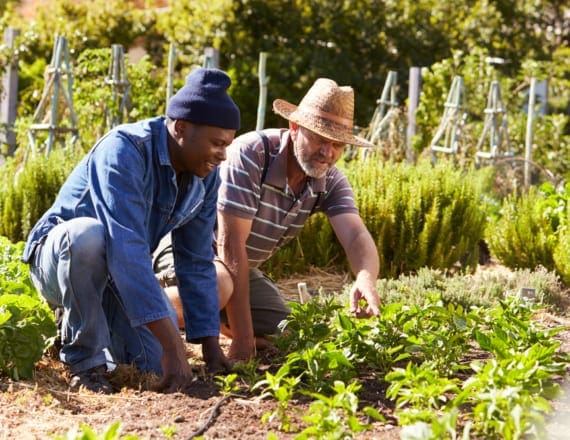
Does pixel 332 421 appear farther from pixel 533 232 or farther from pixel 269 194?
pixel 533 232

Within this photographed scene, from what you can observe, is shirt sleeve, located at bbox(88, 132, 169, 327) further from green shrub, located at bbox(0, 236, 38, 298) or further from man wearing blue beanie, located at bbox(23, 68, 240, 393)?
green shrub, located at bbox(0, 236, 38, 298)

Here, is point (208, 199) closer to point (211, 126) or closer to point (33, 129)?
point (211, 126)

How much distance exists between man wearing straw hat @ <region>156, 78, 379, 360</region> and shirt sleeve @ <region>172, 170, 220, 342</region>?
12.5 inches

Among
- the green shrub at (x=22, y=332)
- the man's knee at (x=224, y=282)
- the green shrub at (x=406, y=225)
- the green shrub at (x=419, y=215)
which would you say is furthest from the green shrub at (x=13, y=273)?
the green shrub at (x=419, y=215)

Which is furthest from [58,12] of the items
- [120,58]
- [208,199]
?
[208,199]

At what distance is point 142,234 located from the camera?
138 inches

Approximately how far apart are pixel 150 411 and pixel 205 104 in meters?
1.11

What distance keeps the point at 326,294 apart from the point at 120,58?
13.6 ft

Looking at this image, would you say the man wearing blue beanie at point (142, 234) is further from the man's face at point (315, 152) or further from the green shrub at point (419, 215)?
the green shrub at point (419, 215)

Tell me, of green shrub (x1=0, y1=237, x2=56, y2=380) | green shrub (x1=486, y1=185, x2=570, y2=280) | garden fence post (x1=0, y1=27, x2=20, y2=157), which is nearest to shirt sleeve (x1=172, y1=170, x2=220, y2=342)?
green shrub (x1=0, y1=237, x2=56, y2=380)

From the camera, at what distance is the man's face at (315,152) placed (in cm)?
430

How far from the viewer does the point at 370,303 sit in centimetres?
411

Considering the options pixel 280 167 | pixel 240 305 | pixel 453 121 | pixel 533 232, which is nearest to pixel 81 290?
pixel 240 305

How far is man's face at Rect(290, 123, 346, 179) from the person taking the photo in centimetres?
430
